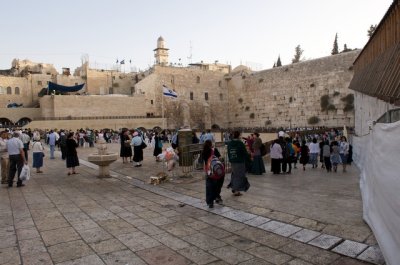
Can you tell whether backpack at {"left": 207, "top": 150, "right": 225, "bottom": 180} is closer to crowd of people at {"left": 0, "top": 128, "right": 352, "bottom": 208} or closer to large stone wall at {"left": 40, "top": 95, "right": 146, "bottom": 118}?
crowd of people at {"left": 0, "top": 128, "right": 352, "bottom": 208}

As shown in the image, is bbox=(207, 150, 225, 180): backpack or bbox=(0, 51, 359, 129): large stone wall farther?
bbox=(0, 51, 359, 129): large stone wall

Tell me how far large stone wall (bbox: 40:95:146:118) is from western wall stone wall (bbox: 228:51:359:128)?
43.9ft

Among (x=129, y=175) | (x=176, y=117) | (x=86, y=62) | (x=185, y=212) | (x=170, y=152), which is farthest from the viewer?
(x=86, y=62)

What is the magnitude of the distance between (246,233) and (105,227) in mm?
2050

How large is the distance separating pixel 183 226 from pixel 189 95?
41507 millimetres

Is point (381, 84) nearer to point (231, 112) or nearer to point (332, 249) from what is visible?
point (332, 249)

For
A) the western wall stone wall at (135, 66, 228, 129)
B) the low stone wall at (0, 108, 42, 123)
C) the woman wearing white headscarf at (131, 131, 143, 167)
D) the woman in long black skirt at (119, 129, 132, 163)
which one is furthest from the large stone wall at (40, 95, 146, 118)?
the woman wearing white headscarf at (131, 131, 143, 167)

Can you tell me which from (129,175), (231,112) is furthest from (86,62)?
(129,175)

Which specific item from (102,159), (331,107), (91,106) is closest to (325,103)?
(331,107)

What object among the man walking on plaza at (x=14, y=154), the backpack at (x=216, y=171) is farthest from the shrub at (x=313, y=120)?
the man walking on plaza at (x=14, y=154)

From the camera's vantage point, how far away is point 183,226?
4.95 m

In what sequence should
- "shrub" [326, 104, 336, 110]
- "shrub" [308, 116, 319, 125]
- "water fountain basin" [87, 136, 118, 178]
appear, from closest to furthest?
"water fountain basin" [87, 136, 118, 178], "shrub" [326, 104, 336, 110], "shrub" [308, 116, 319, 125]

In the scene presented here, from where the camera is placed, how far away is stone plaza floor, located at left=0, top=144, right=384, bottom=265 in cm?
379

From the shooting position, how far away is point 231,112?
4734 cm
